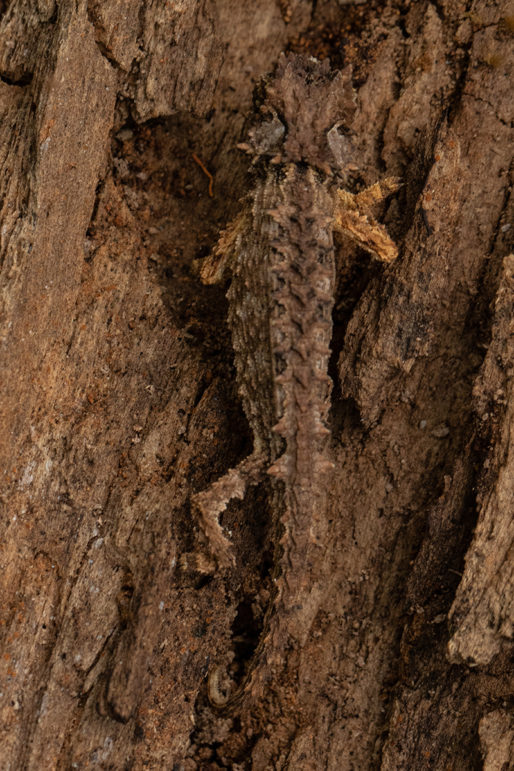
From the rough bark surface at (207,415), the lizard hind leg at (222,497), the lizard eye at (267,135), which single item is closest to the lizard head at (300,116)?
the lizard eye at (267,135)

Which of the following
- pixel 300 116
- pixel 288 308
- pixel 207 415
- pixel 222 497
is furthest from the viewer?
pixel 207 415

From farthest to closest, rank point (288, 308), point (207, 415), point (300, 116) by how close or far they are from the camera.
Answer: point (207, 415) → point (300, 116) → point (288, 308)

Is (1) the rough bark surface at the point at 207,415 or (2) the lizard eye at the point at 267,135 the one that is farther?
(2) the lizard eye at the point at 267,135

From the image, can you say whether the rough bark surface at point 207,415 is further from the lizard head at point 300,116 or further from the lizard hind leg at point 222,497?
the lizard head at point 300,116

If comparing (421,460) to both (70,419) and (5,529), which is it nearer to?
(70,419)

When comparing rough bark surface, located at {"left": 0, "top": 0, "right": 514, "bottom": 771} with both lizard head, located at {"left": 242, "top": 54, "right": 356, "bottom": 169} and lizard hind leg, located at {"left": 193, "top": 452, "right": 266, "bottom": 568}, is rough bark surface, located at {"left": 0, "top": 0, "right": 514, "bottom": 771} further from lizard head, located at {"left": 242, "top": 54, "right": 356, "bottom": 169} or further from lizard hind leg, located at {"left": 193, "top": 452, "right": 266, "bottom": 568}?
lizard head, located at {"left": 242, "top": 54, "right": 356, "bottom": 169}

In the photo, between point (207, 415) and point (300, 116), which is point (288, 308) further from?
point (300, 116)

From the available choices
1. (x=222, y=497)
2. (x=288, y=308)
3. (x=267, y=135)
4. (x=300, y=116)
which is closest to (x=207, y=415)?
(x=222, y=497)

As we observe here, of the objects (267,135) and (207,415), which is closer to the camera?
(267,135)
